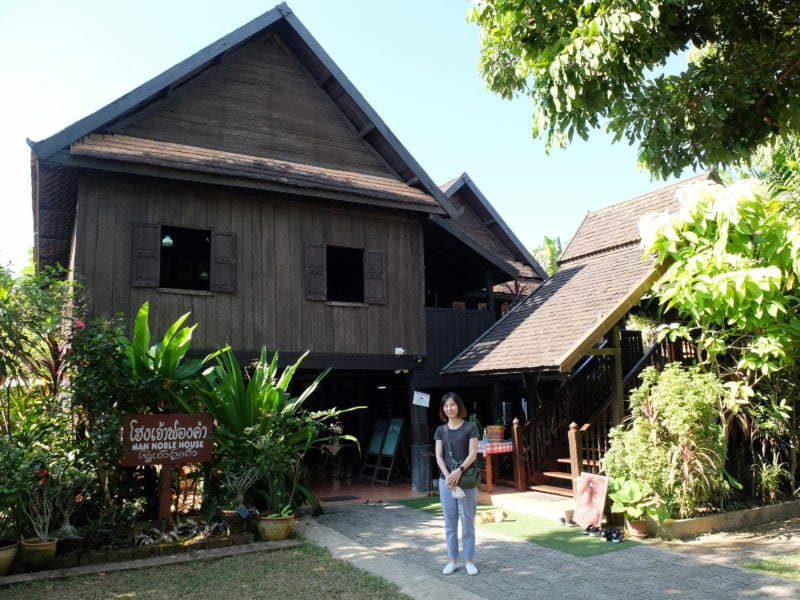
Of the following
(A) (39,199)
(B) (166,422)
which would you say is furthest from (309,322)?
(A) (39,199)

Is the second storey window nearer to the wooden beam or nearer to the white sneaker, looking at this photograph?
the wooden beam

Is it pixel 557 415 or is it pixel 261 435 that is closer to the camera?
pixel 261 435

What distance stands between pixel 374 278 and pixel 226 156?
3286 millimetres

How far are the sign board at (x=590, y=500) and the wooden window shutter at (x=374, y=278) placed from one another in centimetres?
495

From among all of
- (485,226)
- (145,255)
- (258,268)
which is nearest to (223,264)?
(258,268)

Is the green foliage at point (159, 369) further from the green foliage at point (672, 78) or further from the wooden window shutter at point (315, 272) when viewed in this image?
the green foliage at point (672, 78)

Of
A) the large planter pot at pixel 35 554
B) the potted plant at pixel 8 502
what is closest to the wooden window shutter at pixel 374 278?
the potted plant at pixel 8 502

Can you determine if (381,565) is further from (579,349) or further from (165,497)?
(579,349)

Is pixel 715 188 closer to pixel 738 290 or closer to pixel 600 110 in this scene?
pixel 738 290

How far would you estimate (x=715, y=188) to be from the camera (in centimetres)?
805

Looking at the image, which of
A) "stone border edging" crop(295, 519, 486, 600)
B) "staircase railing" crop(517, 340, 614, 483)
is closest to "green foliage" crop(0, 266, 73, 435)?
"stone border edging" crop(295, 519, 486, 600)

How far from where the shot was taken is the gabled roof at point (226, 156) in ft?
31.1

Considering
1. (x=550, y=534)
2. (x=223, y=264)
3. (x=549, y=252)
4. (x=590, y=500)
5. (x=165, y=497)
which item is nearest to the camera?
(x=165, y=497)

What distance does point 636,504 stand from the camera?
7555mm
